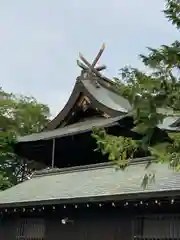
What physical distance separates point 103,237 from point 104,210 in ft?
2.06

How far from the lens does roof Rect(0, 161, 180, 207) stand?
1117 centimetres

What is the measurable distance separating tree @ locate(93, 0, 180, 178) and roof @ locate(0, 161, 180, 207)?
10.7ft

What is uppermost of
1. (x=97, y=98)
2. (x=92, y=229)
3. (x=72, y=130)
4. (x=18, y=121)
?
(x=18, y=121)

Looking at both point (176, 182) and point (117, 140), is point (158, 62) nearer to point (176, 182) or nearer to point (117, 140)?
point (117, 140)

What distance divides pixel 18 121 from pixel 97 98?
43.4ft

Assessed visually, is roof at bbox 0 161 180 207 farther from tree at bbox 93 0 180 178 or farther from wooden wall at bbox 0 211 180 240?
tree at bbox 93 0 180 178

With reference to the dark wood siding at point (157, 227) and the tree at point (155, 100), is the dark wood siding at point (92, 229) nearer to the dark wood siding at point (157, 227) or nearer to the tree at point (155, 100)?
the dark wood siding at point (157, 227)

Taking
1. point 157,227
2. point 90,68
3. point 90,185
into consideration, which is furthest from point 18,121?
point 157,227

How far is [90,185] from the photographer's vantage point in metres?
13.5

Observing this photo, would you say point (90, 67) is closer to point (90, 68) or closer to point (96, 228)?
point (90, 68)

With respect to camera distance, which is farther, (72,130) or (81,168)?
(72,130)

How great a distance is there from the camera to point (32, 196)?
47.4 feet

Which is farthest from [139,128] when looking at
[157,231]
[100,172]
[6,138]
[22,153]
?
[6,138]

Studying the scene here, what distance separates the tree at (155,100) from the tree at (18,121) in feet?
66.6
